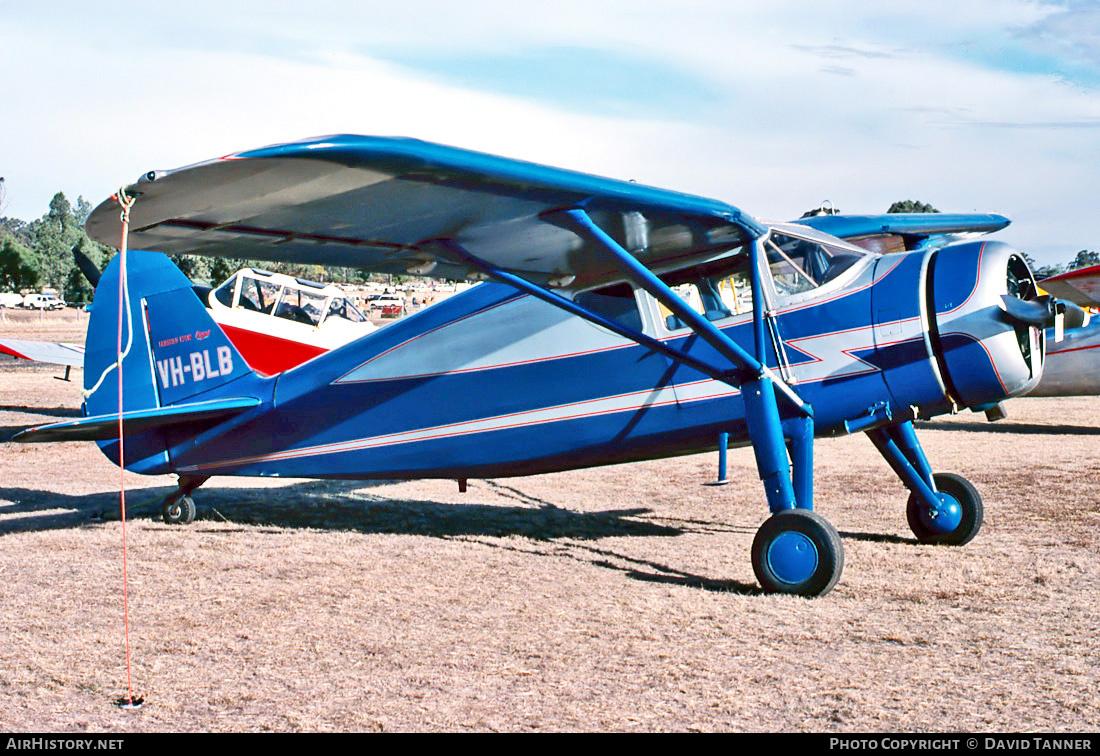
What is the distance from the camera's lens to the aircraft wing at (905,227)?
8.88 m

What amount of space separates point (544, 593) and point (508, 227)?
2.20 metres

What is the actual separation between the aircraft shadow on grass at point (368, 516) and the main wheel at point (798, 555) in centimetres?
92

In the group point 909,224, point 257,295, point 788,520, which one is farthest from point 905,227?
point 257,295

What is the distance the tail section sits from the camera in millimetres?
8398

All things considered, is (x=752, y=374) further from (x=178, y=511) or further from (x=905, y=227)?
(x=178, y=511)

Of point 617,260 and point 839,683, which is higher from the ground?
point 617,260

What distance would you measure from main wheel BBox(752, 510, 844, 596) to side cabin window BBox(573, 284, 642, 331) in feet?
5.78

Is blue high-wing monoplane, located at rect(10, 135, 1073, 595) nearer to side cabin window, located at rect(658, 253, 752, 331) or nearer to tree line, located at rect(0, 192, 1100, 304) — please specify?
side cabin window, located at rect(658, 253, 752, 331)

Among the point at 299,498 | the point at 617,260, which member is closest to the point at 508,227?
the point at 617,260

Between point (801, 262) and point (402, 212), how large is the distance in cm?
268

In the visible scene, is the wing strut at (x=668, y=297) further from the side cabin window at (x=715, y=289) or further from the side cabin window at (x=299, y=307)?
the side cabin window at (x=299, y=307)

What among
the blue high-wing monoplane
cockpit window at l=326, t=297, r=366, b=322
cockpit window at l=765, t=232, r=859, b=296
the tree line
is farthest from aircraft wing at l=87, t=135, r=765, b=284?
the tree line

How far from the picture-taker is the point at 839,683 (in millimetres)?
4145
